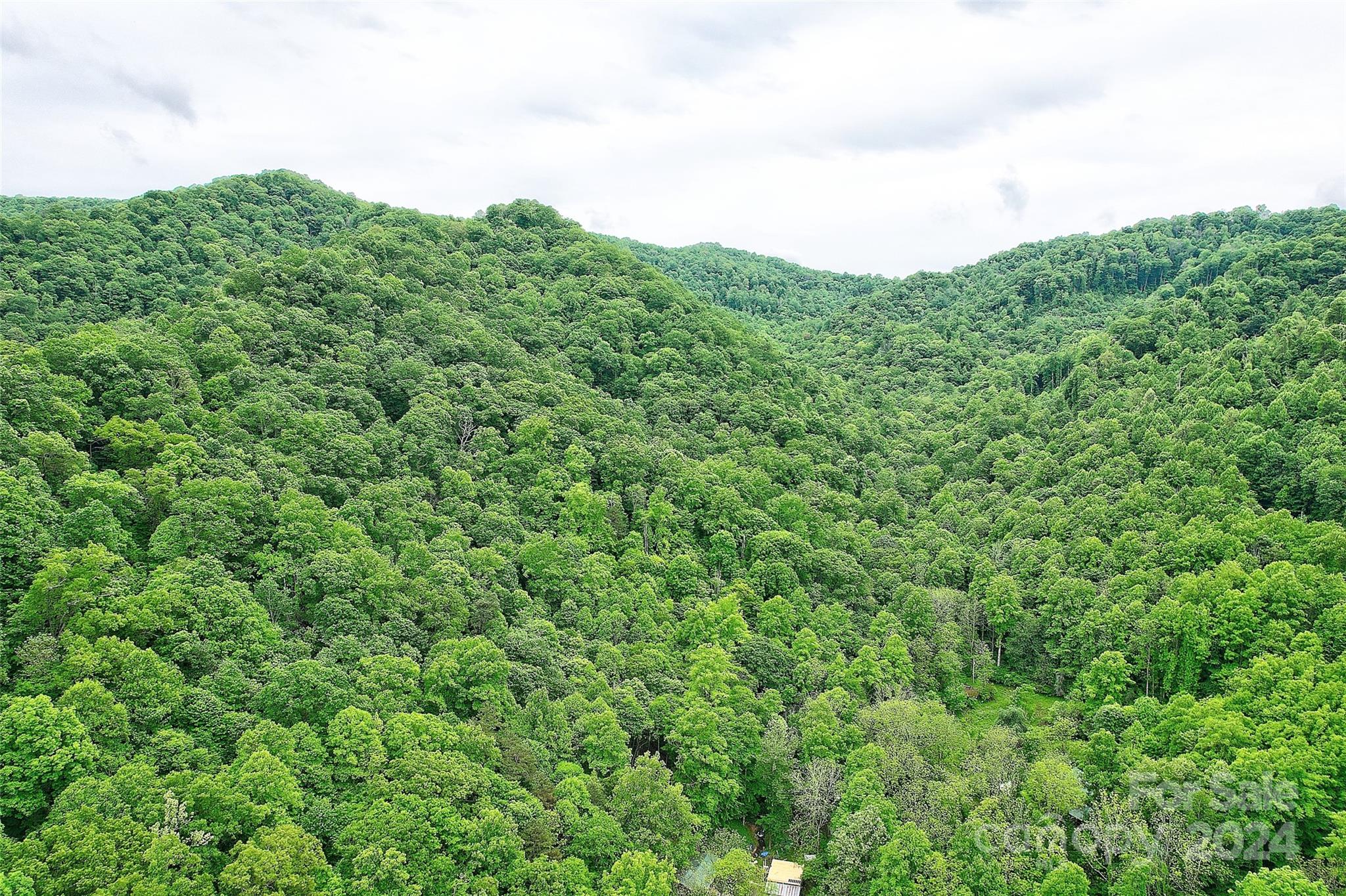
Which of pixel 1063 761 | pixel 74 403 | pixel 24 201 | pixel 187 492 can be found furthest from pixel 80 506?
pixel 24 201

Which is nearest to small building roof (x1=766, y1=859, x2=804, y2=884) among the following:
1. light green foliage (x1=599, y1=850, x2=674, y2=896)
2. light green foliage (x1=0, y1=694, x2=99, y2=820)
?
light green foliage (x1=599, y1=850, x2=674, y2=896)

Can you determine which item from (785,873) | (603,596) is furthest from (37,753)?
(785,873)

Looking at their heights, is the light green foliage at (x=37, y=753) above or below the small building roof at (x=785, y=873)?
above

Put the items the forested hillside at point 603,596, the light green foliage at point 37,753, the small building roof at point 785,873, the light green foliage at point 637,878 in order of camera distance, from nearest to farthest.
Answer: the light green foliage at point 37,753, the forested hillside at point 603,596, the light green foliage at point 637,878, the small building roof at point 785,873

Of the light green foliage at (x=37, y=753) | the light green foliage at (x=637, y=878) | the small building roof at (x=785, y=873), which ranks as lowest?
the small building roof at (x=785, y=873)

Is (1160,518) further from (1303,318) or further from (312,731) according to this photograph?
(312,731)

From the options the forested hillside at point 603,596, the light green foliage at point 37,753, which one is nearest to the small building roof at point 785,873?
the forested hillside at point 603,596

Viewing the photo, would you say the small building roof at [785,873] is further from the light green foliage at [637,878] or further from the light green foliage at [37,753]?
the light green foliage at [37,753]
